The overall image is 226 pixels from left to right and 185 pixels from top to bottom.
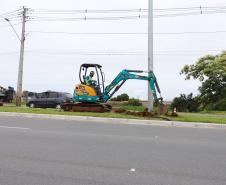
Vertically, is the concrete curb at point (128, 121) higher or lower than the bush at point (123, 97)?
lower

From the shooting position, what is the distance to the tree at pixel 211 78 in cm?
3856

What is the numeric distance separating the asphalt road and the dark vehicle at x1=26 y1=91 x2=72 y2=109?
61.9 feet

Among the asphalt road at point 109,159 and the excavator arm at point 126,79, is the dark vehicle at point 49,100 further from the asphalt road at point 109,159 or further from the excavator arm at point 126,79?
the asphalt road at point 109,159

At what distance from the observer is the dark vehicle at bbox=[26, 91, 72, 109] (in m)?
29.8

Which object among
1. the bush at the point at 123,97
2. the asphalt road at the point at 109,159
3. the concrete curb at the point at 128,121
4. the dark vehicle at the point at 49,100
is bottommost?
the asphalt road at the point at 109,159

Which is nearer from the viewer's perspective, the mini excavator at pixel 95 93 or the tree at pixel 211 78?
the mini excavator at pixel 95 93

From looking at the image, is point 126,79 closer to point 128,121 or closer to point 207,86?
point 128,121

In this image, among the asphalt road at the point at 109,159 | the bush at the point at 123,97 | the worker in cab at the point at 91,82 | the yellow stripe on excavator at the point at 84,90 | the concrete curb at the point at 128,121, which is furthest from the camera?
the bush at the point at 123,97

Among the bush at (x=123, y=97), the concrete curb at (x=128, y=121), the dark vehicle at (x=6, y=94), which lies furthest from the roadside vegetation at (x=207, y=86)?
the concrete curb at (x=128, y=121)

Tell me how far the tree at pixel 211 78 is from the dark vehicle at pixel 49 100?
16.1 m

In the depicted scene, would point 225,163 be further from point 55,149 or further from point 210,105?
point 210,105

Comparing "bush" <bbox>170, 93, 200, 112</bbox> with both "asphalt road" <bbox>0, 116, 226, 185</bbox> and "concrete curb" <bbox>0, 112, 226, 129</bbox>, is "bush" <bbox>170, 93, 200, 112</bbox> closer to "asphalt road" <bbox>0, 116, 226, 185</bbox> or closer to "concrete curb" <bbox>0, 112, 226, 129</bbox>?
"concrete curb" <bbox>0, 112, 226, 129</bbox>

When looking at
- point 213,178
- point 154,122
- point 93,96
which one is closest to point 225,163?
point 213,178

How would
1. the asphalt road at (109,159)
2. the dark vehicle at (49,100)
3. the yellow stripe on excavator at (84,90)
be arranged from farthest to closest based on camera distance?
the dark vehicle at (49,100), the yellow stripe on excavator at (84,90), the asphalt road at (109,159)
